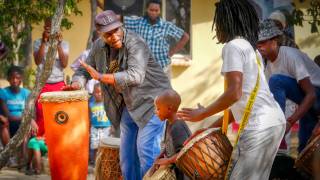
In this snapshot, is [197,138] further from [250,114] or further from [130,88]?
[130,88]

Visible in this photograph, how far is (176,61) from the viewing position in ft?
43.8

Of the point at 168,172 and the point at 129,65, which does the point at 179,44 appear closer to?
the point at 129,65

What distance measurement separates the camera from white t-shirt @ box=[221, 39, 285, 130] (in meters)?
5.02

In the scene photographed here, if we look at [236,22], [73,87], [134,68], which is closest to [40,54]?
[73,87]

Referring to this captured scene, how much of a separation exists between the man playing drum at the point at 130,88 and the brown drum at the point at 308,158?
1.55m

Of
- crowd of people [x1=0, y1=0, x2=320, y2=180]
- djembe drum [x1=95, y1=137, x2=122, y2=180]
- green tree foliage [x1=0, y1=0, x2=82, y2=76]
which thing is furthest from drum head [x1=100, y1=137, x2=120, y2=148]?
green tree foliage [x1=0, y1=0, x2=82, y2=76]

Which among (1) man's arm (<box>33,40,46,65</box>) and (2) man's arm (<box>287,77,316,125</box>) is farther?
(1) man's arm (<box>33,40,46,65</box>)

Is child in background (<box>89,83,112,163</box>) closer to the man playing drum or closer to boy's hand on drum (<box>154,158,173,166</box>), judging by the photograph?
the man playing drum

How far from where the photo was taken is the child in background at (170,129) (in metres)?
6.14

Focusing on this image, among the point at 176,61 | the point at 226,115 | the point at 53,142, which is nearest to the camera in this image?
the point at 226,115

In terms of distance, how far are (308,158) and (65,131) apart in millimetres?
3199

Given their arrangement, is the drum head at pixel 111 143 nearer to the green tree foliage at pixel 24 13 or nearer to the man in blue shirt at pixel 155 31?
the green tree foliage at pixel 24 13

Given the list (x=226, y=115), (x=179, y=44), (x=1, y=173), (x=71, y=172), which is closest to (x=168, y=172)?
(x=226, y=115)

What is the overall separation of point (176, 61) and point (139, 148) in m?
6.42
